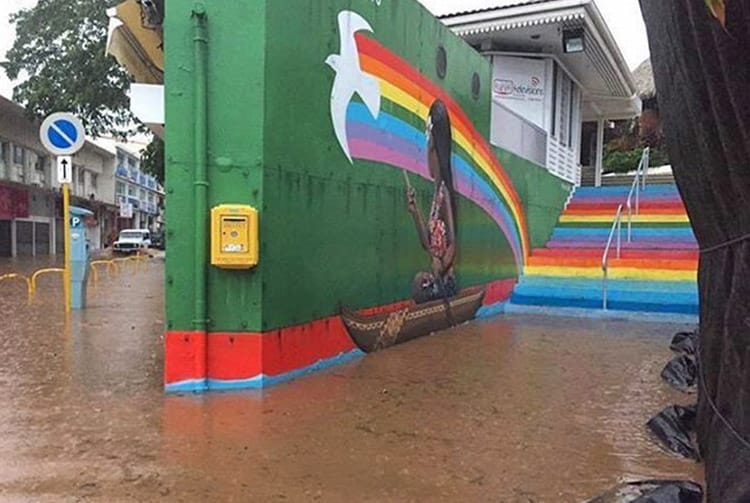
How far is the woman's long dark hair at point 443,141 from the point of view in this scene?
315 inches

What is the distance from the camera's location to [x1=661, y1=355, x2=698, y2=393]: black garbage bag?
18.9 ft

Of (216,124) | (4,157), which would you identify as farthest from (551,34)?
(4,157)

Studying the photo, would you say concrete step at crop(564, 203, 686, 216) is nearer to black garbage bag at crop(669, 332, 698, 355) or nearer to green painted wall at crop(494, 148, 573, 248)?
green painted wall at crop(494, 148, 573, 248)

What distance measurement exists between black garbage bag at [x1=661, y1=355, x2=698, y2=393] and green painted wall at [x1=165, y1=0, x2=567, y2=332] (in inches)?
107

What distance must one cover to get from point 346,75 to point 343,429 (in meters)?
3.21

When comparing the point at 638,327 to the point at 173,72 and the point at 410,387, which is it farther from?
the point at 173,72

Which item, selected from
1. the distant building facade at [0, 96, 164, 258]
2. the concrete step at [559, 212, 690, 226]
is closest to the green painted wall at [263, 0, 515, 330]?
the concrete step at [559, 212, 690, 226]

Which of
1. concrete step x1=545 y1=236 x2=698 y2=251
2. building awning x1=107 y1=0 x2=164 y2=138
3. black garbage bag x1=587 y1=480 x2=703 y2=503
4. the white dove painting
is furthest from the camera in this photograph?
concrete step x1=545 y1=236 x2=698 y2=251

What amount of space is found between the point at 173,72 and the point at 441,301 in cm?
450

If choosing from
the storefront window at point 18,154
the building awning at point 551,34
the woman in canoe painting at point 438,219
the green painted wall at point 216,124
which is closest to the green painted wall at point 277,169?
the green painted wall at point 216,124

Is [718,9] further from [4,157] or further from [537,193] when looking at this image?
[4,157]

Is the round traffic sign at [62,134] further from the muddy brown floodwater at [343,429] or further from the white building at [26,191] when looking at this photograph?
the white building at [26,191]

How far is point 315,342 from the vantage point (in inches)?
230

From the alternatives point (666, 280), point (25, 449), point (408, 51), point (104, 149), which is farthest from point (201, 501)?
point (104, 149)
